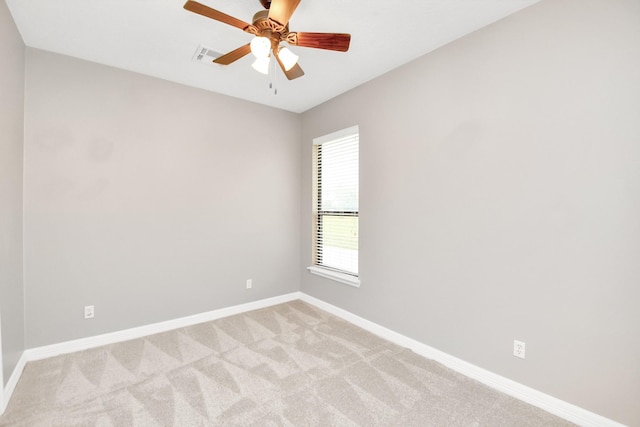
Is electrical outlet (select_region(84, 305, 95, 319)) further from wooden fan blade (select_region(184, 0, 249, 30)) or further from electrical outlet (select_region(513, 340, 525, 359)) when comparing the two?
electrical outlet (select_region(513, 340, 525, 359))

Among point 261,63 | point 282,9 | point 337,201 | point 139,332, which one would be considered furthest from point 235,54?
point 139,332

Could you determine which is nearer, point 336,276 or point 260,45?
point 260,45

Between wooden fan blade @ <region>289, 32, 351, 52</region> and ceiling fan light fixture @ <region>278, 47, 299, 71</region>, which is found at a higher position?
wooden fan blade @ <region>289, 32, 351, 52</region>

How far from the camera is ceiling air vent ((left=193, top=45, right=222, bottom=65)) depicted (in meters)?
2.54

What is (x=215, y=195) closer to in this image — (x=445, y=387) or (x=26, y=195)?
(x=26, y=195)

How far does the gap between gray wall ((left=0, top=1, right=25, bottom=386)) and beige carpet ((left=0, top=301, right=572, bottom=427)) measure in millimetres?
432

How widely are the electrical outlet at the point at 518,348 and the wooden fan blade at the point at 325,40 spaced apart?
2.34 m

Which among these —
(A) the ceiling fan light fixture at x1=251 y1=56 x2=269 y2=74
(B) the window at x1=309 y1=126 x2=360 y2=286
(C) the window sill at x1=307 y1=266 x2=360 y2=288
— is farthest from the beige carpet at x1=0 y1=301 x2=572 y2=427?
(A) the ceiling fan light fixture at x1=251 y1=56 x2=269 y2=74

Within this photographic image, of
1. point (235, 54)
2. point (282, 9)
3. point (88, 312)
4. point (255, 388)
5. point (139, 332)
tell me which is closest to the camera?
point (282, 9)

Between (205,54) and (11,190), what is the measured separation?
1.84m

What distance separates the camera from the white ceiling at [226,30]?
79.3 inches

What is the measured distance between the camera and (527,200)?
201cm

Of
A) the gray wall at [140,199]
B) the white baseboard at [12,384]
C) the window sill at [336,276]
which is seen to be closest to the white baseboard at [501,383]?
the window sill at [336,276]

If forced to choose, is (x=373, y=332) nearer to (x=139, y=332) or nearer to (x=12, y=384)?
(x=139, y=332)
